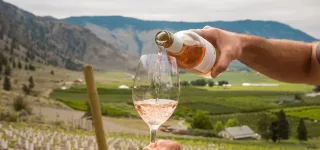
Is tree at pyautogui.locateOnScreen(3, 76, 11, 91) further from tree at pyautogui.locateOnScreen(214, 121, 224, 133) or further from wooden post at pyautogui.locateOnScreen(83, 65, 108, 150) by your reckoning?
wooden post at pyautogui.locateOnScreen(83, 65, 108, 150)

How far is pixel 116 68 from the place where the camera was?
107 metres

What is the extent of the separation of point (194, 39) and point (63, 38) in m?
120

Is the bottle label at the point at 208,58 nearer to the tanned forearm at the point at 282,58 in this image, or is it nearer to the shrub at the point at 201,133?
the tanned forearm at the point at 282,58

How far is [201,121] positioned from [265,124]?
21.7 feet

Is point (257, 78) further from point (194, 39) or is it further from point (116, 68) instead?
point (194, 39)

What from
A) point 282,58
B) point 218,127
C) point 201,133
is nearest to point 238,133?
point 218,127

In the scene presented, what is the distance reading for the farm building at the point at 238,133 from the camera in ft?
157

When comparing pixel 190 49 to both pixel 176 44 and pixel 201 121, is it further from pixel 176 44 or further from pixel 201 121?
pixel 201 121

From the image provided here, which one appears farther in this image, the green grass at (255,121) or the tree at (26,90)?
the tree at (26,90)

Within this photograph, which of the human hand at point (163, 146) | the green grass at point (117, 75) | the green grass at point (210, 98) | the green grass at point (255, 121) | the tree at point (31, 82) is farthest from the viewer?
the green grass at point (117, 75)

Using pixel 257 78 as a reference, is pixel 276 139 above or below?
below

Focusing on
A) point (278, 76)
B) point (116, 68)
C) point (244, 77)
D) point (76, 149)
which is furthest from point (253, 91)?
point (278, 76)

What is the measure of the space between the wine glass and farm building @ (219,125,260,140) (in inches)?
1849

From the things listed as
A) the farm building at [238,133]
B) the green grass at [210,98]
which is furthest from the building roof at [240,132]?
the green grass at [210,98]
